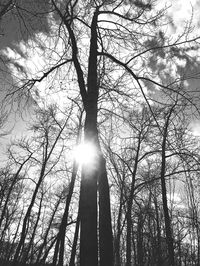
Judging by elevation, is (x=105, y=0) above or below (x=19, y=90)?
above

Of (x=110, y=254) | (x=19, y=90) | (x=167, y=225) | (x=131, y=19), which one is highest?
(x=131, y=19)

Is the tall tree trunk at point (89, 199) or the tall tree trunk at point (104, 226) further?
the tall tree trunk at point (104, 226)

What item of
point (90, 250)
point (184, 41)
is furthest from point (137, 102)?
point (90, 250)

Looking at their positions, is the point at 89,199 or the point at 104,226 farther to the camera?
the point at 104,226

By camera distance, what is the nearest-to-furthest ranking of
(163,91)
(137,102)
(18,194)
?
(163,91), (137,102), (18,194)

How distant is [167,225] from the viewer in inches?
390

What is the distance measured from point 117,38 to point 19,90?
10.5 ft

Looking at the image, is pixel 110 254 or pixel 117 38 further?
pixel 117 38

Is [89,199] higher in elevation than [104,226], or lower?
higher

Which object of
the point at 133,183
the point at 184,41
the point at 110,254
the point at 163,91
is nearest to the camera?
the point at 110,254

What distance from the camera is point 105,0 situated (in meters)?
6.02

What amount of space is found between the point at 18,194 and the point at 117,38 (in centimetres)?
2663

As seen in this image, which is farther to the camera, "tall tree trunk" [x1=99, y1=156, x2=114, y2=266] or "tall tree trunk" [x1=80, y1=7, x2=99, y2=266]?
"tall tree trunk" [x1=99, y1=156, x2=114, y2=266]

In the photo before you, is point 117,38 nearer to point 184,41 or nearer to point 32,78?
point 184,41
